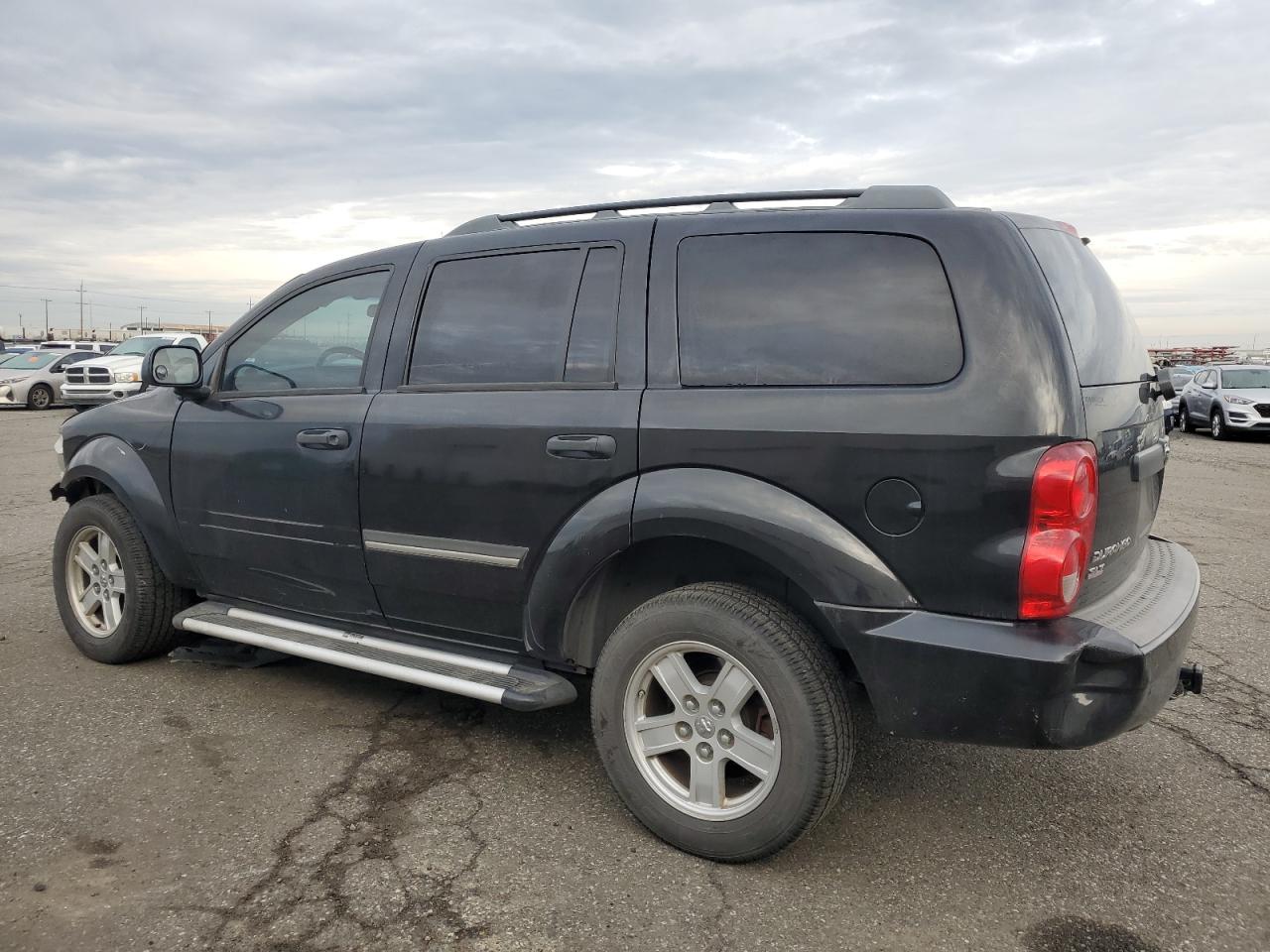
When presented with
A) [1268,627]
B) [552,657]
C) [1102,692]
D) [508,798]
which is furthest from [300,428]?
[1268,627]

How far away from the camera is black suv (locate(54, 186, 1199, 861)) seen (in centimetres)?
250

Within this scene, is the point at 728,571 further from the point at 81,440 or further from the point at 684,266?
the point at 81,440

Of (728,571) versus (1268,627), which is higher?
(728,571)

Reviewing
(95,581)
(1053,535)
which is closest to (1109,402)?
(1053,535)

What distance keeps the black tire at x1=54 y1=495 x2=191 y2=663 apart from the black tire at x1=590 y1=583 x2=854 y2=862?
2451mm

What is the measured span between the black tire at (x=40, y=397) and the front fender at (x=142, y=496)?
2234cm

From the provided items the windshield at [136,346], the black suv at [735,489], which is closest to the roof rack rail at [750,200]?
the black suv at [735,489]

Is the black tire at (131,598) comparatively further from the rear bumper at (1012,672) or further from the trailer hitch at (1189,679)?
the trailer hitch at (1189,679)

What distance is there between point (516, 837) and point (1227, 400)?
66.9ft

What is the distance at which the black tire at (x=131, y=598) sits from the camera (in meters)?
4.34

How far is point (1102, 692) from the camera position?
8.16 ft

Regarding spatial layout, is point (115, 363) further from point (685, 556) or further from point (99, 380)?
point (685, 556)

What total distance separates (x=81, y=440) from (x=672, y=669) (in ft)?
10.9

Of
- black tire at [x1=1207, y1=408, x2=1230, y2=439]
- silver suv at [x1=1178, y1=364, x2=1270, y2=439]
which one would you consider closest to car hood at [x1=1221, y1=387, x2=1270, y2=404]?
silver suv at [x1=1178, y1=364, x2=1270, y2=439]
